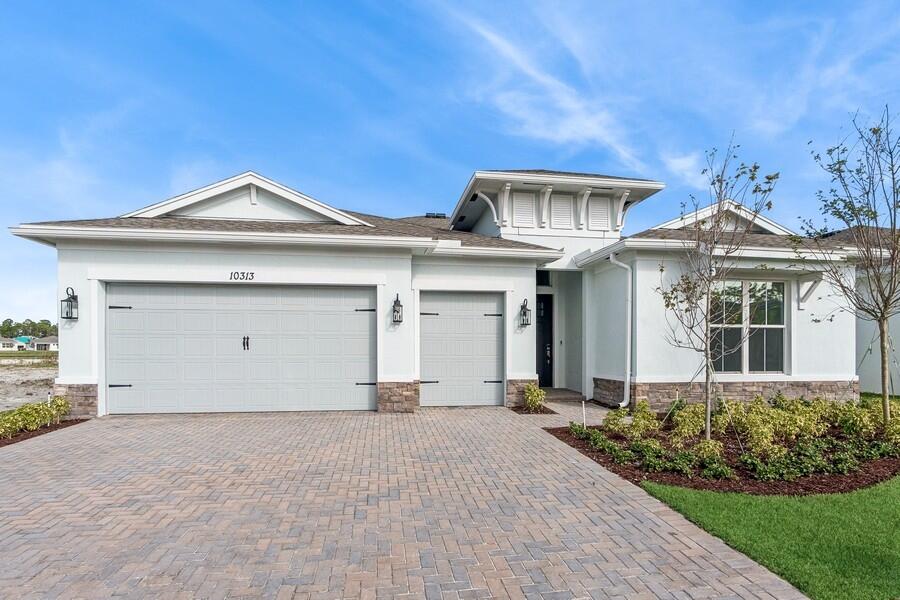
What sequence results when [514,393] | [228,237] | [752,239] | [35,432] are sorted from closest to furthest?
[35,432] < [228,237] < [514,393] < [752,239]

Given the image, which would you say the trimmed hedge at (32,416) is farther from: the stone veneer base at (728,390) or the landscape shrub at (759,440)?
the stone veneer base at (728,390)

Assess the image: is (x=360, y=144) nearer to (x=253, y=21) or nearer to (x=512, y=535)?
(x=253, y=21)

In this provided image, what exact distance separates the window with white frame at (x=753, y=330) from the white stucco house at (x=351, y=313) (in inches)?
1.8

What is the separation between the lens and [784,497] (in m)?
4.64

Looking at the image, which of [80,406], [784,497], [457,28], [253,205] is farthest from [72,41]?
[784,497]

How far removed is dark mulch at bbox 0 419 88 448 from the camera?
22.8 feet

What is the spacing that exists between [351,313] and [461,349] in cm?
248

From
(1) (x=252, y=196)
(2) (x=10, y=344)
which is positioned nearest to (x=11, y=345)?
(2) (x=10, y=344)

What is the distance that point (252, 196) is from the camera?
10.3 meters

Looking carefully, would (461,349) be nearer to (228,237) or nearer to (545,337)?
(545,337)

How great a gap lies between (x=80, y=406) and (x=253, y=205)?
16.7 ft

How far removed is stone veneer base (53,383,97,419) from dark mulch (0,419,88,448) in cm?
16

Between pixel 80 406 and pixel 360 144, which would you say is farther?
pixel 360 144

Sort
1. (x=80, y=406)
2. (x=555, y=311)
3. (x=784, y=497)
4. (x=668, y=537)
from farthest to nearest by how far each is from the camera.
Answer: (x=555, y=311) < (x=80, y=406) < (x=784, y=497) < (x=668, y=537)
